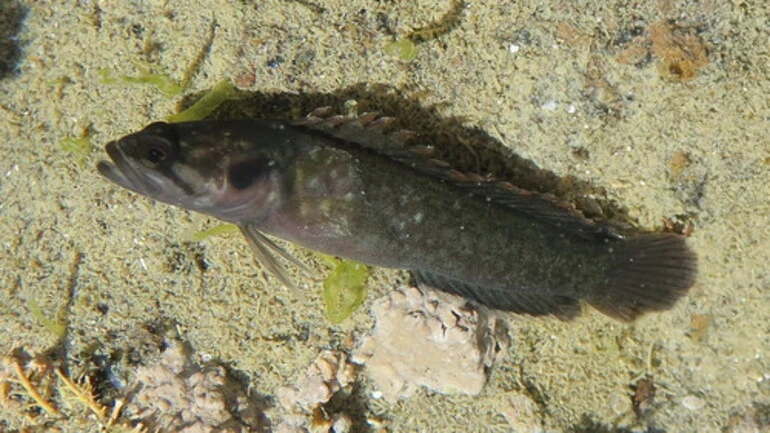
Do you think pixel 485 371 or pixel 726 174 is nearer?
pixel 726 174

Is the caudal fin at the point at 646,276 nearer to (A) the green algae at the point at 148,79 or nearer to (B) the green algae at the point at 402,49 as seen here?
(B) the green algae at the point at 402,49

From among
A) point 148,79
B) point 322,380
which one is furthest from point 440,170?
point 148,79

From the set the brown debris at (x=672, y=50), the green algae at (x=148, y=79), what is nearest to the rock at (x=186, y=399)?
the green algae at (x=148, y=79)

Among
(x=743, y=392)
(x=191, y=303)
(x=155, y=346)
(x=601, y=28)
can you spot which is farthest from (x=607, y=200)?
(x=155, y=346)

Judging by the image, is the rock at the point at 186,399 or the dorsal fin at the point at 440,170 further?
the rock at the point at 186,399

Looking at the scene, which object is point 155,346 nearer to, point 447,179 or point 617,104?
point 447,179

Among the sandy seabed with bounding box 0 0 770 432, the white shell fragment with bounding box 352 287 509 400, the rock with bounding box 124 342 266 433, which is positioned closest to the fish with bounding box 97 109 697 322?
the white shell fragment with bounding box 352 287 509 400

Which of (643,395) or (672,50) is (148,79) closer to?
(672,50)
